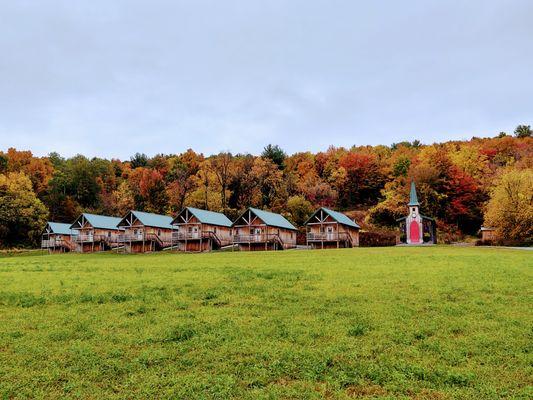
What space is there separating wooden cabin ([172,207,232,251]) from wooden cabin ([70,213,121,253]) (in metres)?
14.4

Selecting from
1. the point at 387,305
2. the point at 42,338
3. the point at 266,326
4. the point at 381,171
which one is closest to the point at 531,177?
the point at 381,171

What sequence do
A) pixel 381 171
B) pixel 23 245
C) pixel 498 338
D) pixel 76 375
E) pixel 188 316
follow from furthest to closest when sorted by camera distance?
1. pixel 381 171
2. pixel 23 245
3. pixel 188 316
4. pixel 498 338
5. pixel 76 375

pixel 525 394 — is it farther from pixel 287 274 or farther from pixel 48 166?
pixel 48 166

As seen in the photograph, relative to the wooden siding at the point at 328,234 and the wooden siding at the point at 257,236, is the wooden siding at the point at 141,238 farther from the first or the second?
the wooden siding at the point at 328,234

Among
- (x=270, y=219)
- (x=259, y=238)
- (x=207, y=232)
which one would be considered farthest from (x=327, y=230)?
(x=207, y=232)

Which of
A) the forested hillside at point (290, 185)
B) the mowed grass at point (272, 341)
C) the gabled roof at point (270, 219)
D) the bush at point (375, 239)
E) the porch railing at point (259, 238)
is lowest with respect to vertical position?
the mowed grass at point (272, 341)

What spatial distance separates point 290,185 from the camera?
8838cm

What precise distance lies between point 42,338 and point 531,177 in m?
58.5

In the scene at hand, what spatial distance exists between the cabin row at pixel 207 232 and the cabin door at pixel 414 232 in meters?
7.40

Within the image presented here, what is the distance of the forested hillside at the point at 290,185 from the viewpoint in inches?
3046

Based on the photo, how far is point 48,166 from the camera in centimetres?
10888

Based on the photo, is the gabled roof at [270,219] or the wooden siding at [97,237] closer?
the gabled roof at [270,219]

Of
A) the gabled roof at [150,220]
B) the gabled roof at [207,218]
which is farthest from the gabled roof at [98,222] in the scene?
the gabled roof at [207,218]

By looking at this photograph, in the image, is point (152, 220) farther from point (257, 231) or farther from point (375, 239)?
point (375, 239)
